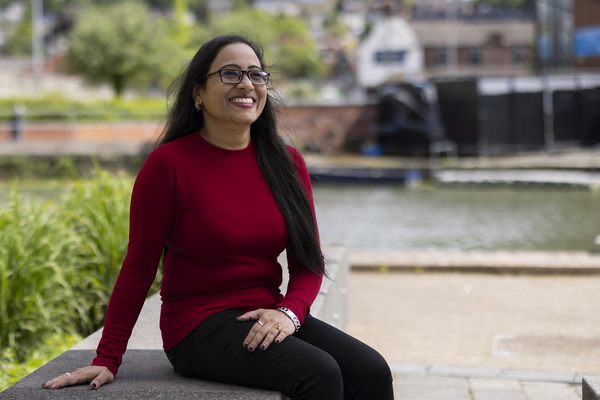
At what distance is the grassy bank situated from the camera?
4184 millimetres

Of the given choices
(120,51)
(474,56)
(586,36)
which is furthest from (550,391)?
(474,56)

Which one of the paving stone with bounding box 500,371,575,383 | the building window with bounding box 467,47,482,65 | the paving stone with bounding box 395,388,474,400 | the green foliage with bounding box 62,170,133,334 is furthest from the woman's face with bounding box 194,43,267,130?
the building window with bounding box 467,47,482,65

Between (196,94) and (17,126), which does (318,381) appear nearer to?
(196,94)

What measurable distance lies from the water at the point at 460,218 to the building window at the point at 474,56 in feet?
147

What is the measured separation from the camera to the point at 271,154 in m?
2.47

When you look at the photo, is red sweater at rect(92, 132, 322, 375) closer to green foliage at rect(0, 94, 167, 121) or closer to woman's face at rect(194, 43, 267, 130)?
woman's face at rect(194, 43, 267, 130)

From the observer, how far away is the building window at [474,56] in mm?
61625

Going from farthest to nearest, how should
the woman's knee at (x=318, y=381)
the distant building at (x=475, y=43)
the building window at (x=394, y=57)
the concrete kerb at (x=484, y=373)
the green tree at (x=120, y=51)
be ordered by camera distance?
the distant building at (x=475, y=43)
the building window at (x=394, y=57)
the green tree at (x=120, y=51)
the concrete kerb at (x=484, y=373)
the woman's knee at (x=318, y=381)

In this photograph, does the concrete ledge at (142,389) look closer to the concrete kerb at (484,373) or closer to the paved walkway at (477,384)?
the paved walkway at (477,384)

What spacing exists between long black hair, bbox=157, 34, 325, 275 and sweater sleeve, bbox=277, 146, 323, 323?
0.09 ft

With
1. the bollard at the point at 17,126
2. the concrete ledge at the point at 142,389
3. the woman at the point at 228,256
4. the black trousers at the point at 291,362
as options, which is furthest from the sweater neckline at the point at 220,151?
the bollard at the point at 17,126

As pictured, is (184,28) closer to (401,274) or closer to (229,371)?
(401,274)

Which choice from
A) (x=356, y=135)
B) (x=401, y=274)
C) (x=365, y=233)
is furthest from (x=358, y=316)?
(x=356, y=135)

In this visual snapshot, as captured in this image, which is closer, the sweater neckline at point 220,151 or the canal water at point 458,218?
the sweater neckline at point 220,151
